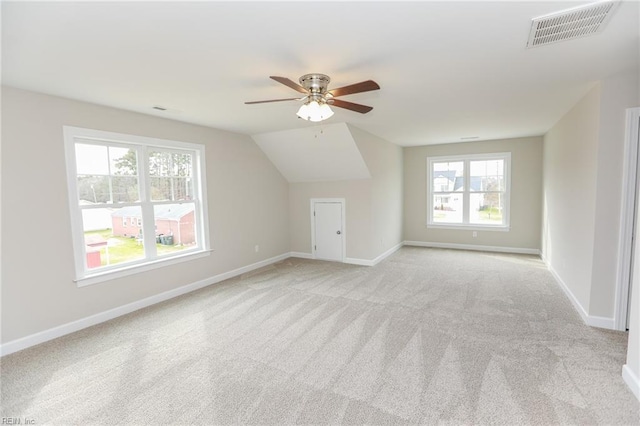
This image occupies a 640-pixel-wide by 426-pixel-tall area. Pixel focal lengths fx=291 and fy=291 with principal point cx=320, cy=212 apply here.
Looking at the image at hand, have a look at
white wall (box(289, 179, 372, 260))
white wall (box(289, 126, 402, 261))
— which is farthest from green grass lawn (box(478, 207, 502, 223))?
white wall (box(289, 179, 372, 260))

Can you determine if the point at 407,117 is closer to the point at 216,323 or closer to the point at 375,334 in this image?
the point at 375,334

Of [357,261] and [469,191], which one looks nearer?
[357,261]

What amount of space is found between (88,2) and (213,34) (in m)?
0.64

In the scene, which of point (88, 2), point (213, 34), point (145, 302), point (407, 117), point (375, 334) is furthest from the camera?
point (407, 117)

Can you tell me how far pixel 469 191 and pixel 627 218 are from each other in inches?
161

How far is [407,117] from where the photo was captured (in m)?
4.16

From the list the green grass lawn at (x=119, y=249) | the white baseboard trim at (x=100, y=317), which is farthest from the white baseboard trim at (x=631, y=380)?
the green grass lawn at (x=119, y=249)

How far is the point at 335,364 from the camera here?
2.50 meters

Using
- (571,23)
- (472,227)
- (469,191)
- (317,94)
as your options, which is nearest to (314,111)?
(317,94)

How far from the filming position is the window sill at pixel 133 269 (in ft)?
10.8

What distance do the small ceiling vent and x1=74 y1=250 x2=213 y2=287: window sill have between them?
453cm

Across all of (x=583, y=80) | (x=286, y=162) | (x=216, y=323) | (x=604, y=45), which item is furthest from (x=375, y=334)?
(x=286, y=162)

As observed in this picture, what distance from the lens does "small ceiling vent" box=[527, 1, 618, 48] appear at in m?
1.71

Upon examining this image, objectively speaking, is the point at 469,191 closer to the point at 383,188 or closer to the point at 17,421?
the point at 383,188
